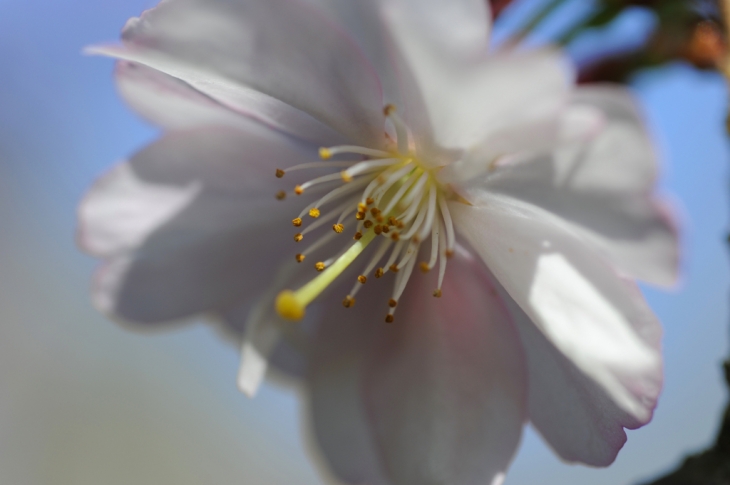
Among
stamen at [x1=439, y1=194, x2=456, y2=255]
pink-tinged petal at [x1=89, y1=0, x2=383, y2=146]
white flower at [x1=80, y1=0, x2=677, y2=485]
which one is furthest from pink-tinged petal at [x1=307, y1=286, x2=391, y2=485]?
pink-tinged petal at [x1=89, y1=0, x2=383, y2=146]

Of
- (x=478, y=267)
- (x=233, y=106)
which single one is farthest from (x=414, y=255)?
(x=233, y=106)

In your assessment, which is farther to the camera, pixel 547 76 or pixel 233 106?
pixel 233 106

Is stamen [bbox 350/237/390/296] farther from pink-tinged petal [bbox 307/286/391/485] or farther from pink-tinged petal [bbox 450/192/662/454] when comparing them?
pink-tinged petal [bbox 450/192/662/454]

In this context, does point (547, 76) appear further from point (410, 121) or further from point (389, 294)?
point (389, 294)

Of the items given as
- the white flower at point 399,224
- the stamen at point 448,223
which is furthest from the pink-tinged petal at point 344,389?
the stamen at point 448,223

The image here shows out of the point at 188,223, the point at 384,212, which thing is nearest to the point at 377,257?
the point at 384,212

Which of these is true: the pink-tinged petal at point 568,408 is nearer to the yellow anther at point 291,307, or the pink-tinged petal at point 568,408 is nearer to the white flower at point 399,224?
the white flower at point 399,224

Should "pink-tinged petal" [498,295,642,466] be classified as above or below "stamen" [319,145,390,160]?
below
